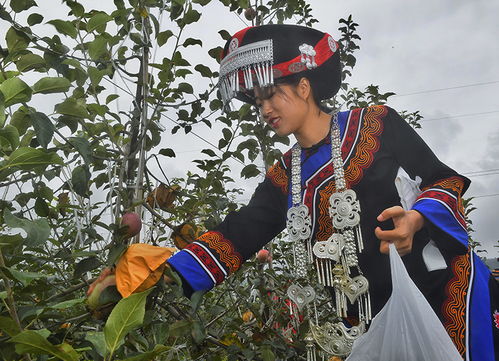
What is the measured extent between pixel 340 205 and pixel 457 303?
17.4 inches

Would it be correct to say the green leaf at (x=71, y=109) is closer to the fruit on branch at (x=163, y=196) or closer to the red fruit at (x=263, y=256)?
the fruit on branch at (x=163, y=196)

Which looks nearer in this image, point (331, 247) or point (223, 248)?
point (331, 247)

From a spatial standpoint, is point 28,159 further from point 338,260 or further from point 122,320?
point 338,260

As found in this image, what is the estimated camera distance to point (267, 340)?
75.7 inches

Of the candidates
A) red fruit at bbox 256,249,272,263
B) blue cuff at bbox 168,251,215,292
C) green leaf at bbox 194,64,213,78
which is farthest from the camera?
red fruit at bbox 256,249,272,263

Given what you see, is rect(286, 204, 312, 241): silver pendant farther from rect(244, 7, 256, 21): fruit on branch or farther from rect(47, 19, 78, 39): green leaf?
rect(244, 7, 256, 21): fruit on branch

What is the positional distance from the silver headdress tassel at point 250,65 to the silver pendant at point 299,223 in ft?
1.40

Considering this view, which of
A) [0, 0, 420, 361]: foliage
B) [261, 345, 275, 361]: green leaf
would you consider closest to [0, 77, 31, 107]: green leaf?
[0, 0, 420, 361]: foliage

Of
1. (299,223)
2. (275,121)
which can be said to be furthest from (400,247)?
(275,121)

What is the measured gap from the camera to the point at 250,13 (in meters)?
2.60

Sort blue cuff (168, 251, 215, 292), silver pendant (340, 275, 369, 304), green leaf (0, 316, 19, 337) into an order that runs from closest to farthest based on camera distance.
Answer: green leaf (0, 316, 19, 337)
silver pendant (340, 275, 369, 304)
blue cuff (168, 251, 215, 292)

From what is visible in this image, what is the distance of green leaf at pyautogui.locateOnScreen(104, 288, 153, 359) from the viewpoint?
2.65 feet

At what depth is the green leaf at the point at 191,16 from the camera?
1.90m

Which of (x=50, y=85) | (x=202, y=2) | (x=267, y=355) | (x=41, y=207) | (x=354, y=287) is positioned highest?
(x=202, y=2)
